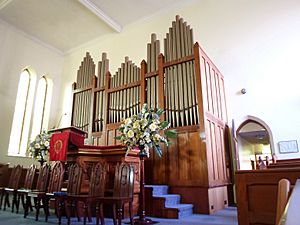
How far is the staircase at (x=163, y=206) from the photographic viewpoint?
162 inches

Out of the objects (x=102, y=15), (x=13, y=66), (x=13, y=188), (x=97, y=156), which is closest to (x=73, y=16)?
(x=102, y=15)

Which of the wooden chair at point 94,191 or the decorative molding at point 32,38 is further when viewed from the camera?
the decorative molding at point 32,38

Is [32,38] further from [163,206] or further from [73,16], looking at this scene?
[163,206]

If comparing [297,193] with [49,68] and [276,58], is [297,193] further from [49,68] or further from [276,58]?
[49,68]

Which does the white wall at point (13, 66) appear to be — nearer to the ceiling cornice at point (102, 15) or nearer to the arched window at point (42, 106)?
the arched window at point (42, 106)

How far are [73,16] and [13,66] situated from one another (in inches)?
103

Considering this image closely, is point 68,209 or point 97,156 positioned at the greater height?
point 97,156

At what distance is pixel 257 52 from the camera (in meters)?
6.06

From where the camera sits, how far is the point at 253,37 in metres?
6.19

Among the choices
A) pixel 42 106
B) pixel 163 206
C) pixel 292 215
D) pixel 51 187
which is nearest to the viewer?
pixel 292 215

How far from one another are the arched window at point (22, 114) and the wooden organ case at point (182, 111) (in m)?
2.91

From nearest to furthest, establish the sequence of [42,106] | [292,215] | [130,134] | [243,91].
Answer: [292,215] → [130,134] → [243,91] → [42,106]

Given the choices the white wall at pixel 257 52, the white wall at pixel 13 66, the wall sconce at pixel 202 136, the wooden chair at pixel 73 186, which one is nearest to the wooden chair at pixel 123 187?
the wooden chair at pixel 73 186

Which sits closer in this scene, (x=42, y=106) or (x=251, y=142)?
(x=251, y=142)
